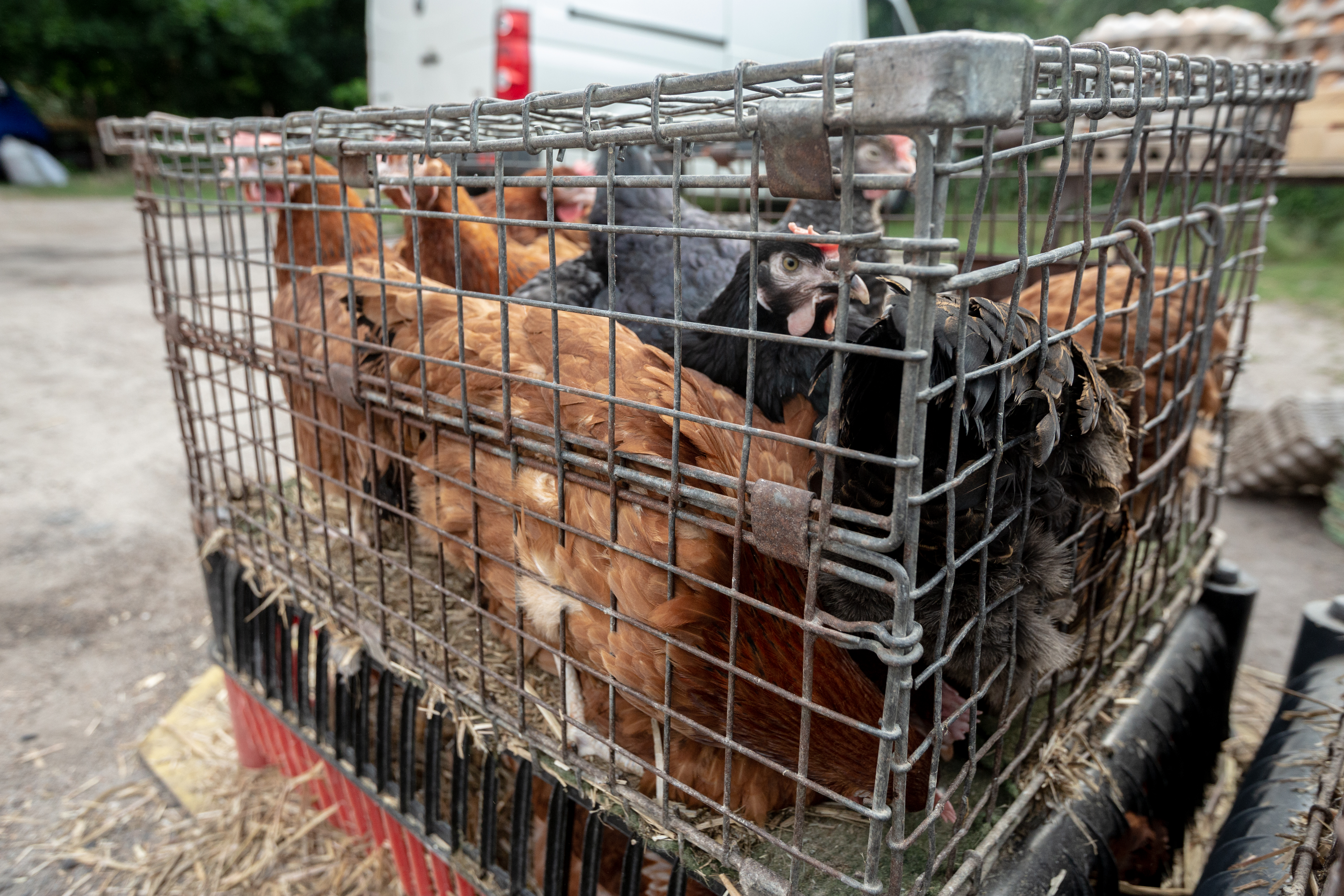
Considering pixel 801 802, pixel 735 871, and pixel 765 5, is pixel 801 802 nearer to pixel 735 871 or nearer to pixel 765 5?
pixel 735 871

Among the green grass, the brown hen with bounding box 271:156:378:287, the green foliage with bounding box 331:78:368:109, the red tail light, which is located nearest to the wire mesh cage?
the brown hen with bounding box 271:156:378:287

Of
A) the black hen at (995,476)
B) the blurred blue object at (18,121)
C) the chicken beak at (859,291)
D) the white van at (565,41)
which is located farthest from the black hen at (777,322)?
the blurred blue object at (18,121)

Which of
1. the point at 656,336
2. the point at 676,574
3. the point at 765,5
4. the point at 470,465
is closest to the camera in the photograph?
the point at 676,574

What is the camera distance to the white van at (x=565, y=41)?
5.27m

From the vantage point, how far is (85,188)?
1396cm

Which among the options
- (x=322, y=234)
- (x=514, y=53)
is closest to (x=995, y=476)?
(x=322, y=234)

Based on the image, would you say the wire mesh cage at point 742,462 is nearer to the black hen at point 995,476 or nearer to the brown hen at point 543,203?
the black hen at point 995,476

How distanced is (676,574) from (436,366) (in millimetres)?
808

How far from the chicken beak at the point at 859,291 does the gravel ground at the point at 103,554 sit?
7.46ft

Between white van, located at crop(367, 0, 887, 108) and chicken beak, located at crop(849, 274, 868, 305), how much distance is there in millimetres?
4299

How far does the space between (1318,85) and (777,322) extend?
2.97 m

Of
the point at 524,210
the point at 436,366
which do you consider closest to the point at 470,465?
the point at 436,366

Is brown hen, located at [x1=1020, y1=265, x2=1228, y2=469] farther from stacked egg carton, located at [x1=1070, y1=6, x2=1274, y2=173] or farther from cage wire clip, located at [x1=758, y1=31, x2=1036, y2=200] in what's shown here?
stacked egg carton, located at [x1=1070, y1=6, x2=1274, y2=173]

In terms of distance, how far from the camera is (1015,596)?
115 centimetres
